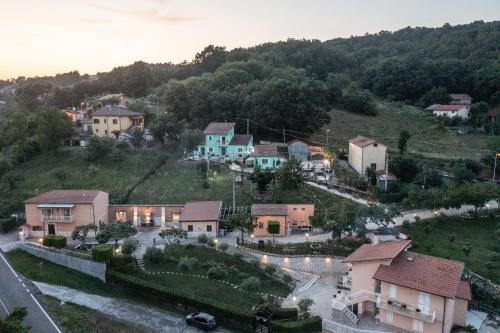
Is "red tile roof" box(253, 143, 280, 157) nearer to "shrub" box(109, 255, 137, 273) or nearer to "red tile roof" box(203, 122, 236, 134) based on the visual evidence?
"red tile roof" box(203, 122, 236, 134)

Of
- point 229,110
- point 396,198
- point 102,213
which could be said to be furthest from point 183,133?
point 396,198

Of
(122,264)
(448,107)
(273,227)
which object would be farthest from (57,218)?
(448,107)

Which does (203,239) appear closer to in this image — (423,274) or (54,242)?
(54,242)

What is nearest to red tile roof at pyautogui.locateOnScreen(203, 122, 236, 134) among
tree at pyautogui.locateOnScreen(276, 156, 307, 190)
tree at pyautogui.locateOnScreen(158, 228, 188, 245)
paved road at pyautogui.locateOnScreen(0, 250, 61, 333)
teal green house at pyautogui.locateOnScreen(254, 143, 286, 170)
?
teal green house at pyautogui.locateOnScreen(254, 143, 286, 170)

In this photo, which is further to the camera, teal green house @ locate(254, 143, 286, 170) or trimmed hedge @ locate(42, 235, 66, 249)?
teal green house @ locate(254, 143, 286, 170)

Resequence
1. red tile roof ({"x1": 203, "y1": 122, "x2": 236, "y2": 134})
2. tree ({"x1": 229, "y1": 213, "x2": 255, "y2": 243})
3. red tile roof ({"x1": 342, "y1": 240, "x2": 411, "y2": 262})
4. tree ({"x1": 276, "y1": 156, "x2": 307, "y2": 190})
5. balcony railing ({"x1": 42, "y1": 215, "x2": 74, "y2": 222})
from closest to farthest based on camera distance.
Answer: red tile roof ({"x1": 342, "y1": 240, "x2": 411, "y2": 262})
tree ({"x1": 229, "y1": 213, "x2": 255, "y2": 243})
balcony railing ({"x1": 42, "y1": 215, "x2": 74, "y2": 222})
tree ({"x1": 276, "y1": 156, "x2": 307, "y2": 190})
red tile roof ({"x1": 203, "y1": 122, "x2": 236, "y2": 134})
